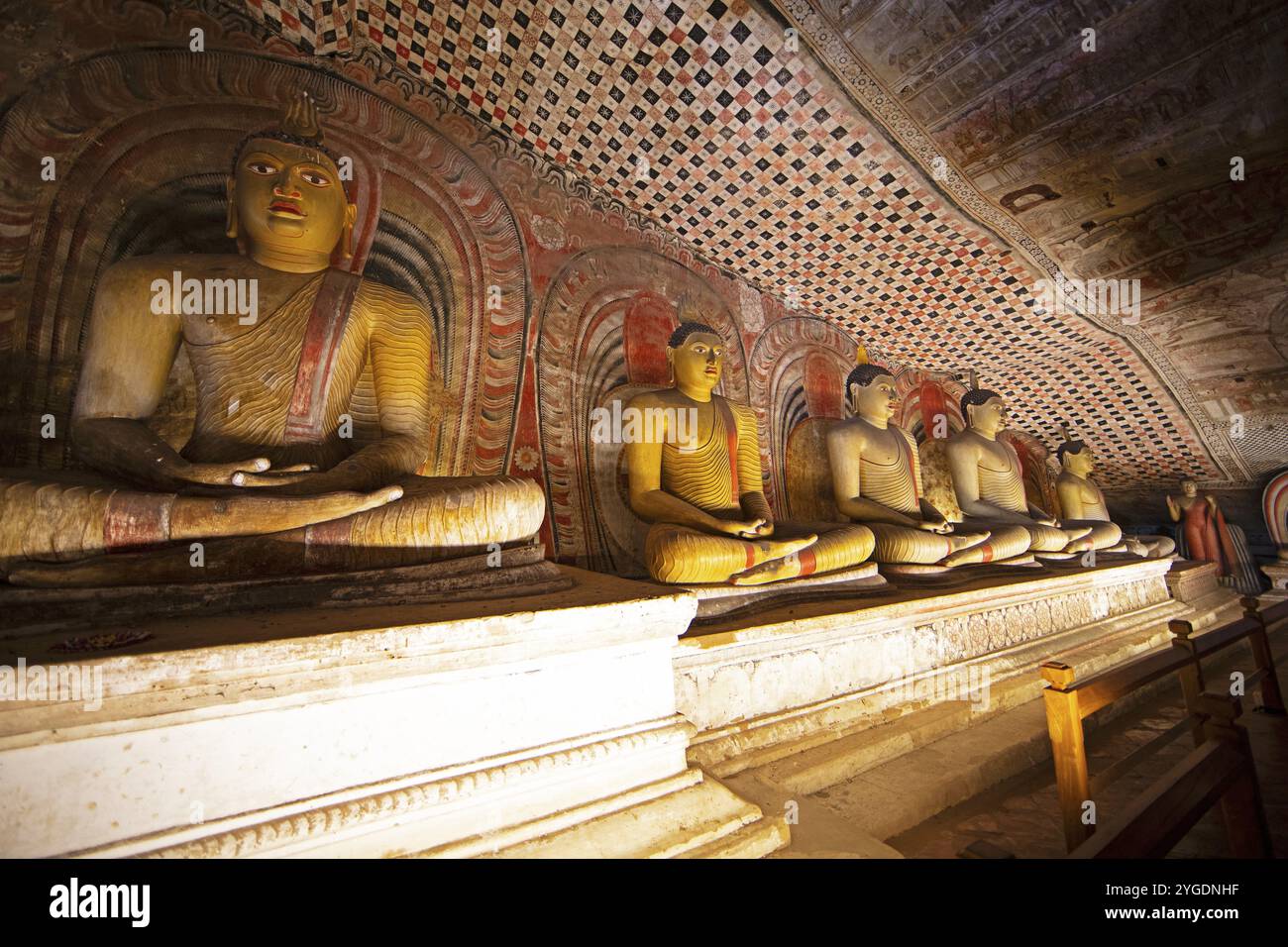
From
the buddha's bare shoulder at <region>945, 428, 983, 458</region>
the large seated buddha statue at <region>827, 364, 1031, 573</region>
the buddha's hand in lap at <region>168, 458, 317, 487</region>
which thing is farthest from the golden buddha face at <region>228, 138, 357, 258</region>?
the buddha's bare shoulder at <region>945, 428, 983, 458</region>

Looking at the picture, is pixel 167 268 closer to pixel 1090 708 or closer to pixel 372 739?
pixel 372 739

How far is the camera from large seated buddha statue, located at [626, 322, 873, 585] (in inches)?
96.3

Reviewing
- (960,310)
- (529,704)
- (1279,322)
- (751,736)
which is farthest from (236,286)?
(1279,322)

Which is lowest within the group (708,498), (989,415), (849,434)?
(708,498)

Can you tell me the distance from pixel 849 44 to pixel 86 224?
13.0ft

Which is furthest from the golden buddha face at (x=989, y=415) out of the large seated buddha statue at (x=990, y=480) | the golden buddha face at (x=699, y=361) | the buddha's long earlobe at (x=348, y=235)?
the buddha's long earlobe at (x=348, y=235)

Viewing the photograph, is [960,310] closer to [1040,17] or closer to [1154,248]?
[1154,248]

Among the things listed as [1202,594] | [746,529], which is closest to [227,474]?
[746,529]

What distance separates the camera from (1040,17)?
9.71ft

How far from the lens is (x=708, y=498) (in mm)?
3295

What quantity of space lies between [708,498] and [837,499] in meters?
1.34

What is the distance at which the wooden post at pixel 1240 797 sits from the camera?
5.09ft

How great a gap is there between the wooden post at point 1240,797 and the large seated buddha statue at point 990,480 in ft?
11.1

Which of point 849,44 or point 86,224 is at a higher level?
point 849,44
